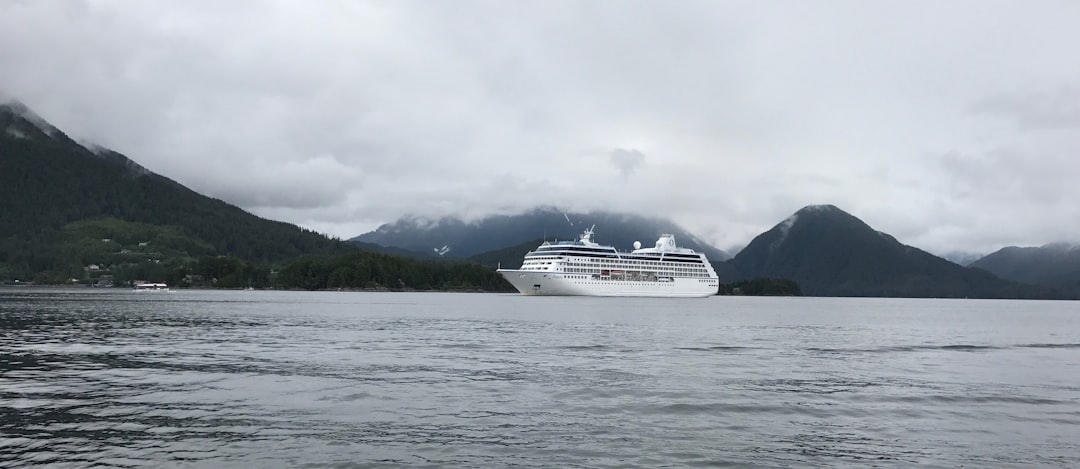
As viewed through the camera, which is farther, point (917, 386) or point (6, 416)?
point (917, 386)

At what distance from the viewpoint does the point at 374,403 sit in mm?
27859

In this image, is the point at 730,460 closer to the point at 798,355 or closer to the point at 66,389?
the point at 66,389

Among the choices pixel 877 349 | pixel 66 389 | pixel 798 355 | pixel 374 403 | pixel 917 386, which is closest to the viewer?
pixel 374 403

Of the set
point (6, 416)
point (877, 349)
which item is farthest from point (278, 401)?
point (877, 349)

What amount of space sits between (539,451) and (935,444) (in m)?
12.6

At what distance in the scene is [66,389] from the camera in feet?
99.0

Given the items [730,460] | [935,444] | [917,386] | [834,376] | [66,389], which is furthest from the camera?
[834,376]

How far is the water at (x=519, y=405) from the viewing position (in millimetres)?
20484

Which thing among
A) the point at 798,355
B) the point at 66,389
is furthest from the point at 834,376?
the point at 66,389

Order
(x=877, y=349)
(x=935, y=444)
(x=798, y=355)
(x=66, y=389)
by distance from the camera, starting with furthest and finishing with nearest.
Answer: (x=877, y=349), (x=798, y=355), (x=66, y=389), (x=935, y=444)

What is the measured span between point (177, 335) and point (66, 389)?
102 feet

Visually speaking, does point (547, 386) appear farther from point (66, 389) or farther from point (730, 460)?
point (66, 389)

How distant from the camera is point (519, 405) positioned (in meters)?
27.8

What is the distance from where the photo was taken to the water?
20.5 m
